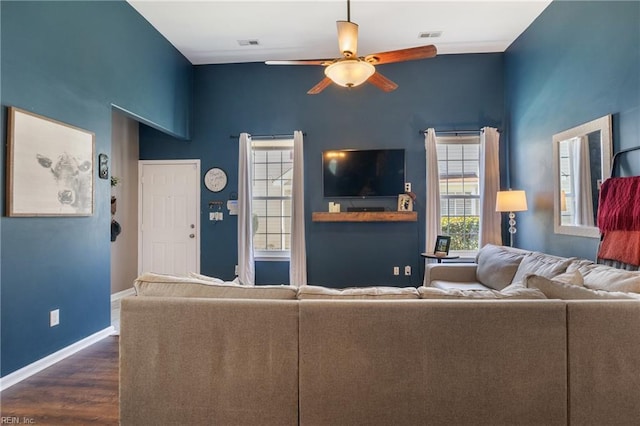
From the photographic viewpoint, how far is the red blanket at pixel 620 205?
2321 millimetres

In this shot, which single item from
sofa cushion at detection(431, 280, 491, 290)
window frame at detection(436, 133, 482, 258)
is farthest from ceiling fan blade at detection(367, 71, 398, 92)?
sofa cushion at detection(431, 280, 491, 290)

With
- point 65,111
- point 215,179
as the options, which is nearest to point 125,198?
point 215,179

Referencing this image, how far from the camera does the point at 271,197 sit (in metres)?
5.17

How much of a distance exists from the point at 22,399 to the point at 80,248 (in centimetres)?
128

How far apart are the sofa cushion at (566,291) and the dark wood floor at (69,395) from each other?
2488 millimetres

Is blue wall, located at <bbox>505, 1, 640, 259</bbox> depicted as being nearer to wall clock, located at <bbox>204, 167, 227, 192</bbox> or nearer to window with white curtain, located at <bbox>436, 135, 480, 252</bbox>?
window with white curtain, located at <bbox>436, 135, 480, 252</bbox>

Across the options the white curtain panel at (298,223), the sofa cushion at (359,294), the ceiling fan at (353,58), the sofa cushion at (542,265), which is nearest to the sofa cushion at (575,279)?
the sofa cushion at (542,265)

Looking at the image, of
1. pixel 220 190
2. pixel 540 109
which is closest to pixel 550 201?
pixel 540 109

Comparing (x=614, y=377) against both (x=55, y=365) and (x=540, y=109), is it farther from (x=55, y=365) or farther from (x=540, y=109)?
(x=55, y=365)

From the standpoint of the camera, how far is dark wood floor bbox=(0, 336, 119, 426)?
2043mm

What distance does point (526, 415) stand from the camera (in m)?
1.49

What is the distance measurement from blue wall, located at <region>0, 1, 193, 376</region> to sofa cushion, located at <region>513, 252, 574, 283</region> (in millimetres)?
3790

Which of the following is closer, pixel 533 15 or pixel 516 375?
pixel 516 375

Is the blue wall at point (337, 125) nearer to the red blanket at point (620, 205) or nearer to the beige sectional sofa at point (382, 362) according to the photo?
the red blanket at point (620, 205)
